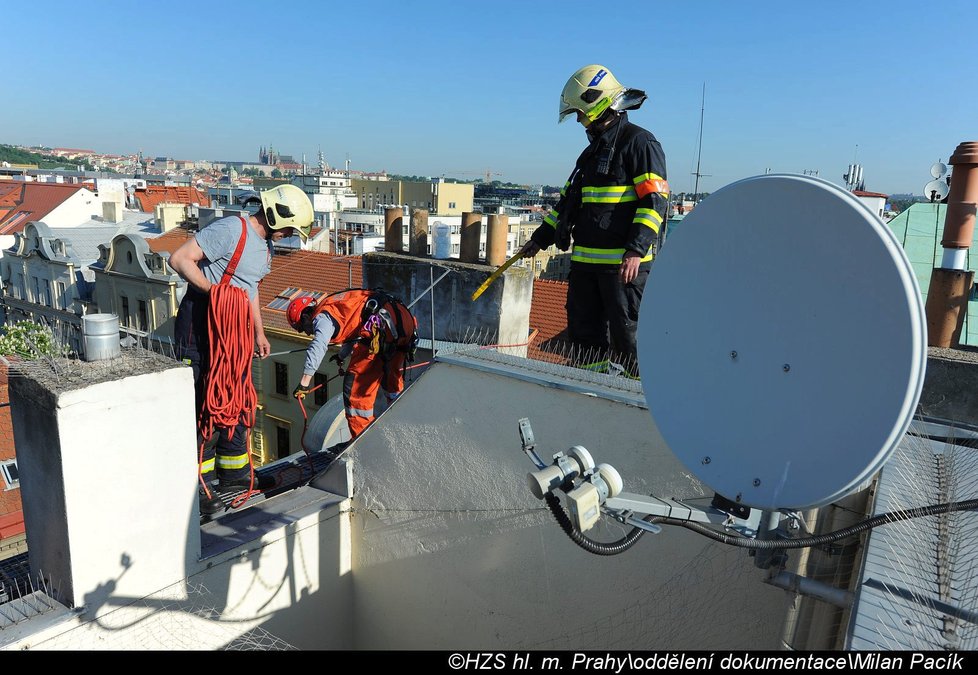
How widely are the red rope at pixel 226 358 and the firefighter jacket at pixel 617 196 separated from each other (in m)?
2.20

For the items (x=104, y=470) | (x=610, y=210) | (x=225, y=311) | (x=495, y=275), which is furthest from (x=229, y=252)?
(x=610, y=210)

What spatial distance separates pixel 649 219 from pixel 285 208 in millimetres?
2306

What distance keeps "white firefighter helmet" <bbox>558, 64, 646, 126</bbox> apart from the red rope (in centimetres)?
243

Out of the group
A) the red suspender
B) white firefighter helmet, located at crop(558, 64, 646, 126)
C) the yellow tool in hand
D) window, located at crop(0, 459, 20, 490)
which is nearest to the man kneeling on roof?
the yellow tool in hand

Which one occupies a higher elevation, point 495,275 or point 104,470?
point 495,275

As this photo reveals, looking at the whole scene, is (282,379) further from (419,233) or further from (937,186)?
(937,186)

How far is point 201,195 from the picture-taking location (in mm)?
49844

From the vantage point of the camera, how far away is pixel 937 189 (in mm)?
7695

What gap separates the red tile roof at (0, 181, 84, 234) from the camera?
37.3 m

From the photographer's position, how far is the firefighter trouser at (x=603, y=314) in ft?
14.5

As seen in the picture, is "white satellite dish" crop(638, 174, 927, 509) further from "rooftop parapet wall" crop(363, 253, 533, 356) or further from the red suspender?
"rooftop parapet wall" crop(363, 253, 533, 356)

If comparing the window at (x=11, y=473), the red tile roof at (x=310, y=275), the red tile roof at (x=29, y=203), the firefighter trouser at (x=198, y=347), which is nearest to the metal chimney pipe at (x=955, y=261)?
the firefighter trouser at (x=198, y=347)
